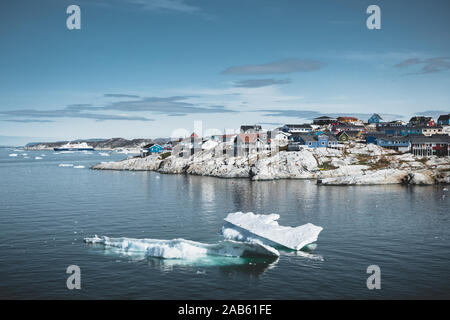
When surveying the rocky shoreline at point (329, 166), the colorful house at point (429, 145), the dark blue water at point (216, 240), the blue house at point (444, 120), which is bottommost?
the dark blue water at point (216, 240)

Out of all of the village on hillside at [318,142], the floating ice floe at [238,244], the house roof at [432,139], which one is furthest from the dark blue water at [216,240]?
the village on hillside at [318,142]

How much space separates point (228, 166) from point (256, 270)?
8344cm

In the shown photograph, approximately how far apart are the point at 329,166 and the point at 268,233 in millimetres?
76681

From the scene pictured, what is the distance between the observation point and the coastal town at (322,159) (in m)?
93.1

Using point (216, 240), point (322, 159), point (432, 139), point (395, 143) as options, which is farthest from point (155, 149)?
point (216, 240)

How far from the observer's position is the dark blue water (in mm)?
28188

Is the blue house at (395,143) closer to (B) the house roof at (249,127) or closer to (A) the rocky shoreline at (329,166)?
(A) the rocky shoreline at (329,166)

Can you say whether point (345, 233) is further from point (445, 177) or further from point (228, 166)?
point (228, 166)

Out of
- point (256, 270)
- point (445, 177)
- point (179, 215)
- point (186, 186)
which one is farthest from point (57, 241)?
point (445, 177)

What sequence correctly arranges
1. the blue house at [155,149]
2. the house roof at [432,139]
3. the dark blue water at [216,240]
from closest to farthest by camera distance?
the dark blue water at [216,240] → the house roof at [432,139] → the blue house at [155,149]

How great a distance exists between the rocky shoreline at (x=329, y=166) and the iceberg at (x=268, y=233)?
54999 millimetres

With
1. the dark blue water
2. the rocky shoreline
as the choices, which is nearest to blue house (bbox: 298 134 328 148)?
the rocky shoreline

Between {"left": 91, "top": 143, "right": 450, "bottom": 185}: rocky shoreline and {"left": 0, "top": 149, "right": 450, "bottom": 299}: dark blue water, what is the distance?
38.2 feet

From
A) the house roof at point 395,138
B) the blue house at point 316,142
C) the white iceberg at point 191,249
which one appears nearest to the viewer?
the white iceberg at point 191,249
